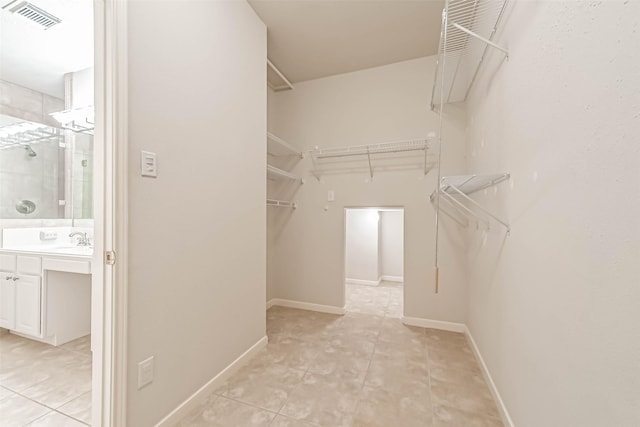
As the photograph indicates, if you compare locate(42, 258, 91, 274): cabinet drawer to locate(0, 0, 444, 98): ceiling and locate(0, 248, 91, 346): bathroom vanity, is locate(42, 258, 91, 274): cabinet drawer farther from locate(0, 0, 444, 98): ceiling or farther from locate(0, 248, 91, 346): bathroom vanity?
locate(0, 0, 444, 98): ceiling

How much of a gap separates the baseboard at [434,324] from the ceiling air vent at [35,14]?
4057 millimetres

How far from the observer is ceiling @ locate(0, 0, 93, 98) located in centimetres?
187

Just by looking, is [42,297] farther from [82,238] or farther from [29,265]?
[82,238]

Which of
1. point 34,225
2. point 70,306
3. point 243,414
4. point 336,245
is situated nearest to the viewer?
point 243,414

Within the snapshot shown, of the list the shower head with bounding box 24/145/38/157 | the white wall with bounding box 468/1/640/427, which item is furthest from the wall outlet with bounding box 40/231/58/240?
the white wall with bounding box 468/1/640/427

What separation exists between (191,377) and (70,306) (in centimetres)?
166

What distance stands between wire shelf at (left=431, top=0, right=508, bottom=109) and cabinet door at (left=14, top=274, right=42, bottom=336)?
138 inches

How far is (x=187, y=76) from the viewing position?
4.90 feet

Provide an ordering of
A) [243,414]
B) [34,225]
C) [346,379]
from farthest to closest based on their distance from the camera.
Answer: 1. [34,225]
2. [346,379]
3. [243,414]

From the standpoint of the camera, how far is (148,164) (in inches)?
50.3

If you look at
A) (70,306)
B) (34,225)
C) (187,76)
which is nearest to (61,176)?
(34,225)

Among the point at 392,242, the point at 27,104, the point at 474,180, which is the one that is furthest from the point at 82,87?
the point at 392,242

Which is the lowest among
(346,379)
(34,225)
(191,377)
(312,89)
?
(346,379)

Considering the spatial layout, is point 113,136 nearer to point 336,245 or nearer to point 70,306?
point 70,306
